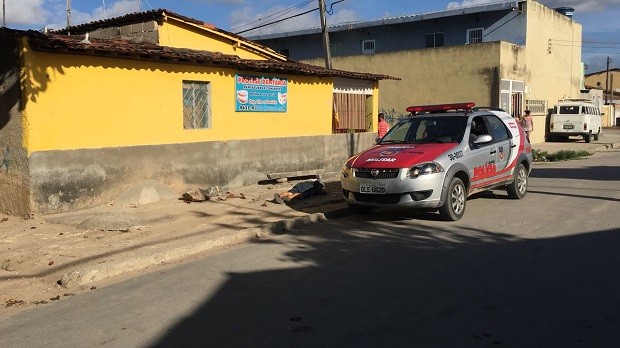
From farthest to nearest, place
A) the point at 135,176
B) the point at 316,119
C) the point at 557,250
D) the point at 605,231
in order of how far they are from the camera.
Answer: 1. the point at 316,119
2. the point at 135,176
3. the point at 605,231
4. the point at 557,250

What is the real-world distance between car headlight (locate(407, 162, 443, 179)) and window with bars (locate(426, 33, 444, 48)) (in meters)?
24.1

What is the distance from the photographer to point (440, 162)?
834cm

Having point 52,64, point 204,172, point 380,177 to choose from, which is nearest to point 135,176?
point 204,172

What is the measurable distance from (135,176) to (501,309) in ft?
23.4

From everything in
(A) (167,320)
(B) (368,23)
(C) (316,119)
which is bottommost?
(A) (167,320)

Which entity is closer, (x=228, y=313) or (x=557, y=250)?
(x=228, y=313)

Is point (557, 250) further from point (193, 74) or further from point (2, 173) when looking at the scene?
point (2, 173)

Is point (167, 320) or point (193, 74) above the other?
point (193, 74)

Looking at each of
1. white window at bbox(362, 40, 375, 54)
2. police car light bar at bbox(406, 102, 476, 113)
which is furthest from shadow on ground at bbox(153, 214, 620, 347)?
white window at bbox(362, 40, 375, 54)

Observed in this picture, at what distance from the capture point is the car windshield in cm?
913

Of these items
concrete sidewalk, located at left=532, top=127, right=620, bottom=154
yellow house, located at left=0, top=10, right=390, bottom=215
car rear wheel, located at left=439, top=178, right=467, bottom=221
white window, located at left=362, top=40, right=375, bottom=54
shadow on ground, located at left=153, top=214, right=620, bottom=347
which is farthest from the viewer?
white window, located at left=362, top=40, right=375, bottom=54

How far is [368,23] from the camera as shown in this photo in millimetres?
32281

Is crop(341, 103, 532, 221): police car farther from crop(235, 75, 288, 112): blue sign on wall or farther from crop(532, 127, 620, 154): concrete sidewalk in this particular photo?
crop(532, 127, 620, 154): concrete sidewalk

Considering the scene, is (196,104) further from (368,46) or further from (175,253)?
(368,46)
